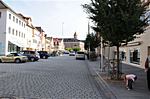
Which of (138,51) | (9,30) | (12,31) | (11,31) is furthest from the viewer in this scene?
(12,31)

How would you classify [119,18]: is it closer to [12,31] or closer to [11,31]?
[11,31]

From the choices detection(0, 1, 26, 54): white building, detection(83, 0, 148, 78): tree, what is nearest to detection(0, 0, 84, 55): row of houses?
detection(0, 1, 26, 54): white building

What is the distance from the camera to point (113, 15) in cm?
1534

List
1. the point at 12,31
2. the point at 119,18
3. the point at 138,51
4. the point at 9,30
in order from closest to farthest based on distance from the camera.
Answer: the point at 119,18 < the point at 138,51 < the point at 9,30 < the point at 12,31

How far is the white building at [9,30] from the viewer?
49.9 meters

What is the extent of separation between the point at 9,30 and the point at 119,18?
39863 millimetres

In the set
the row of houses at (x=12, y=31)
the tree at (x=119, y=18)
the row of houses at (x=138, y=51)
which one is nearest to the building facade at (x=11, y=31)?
the row of houses at (x=12, y=31)

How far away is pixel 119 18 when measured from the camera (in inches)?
605

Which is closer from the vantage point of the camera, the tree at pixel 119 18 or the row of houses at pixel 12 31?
the tree at pixel 119 18

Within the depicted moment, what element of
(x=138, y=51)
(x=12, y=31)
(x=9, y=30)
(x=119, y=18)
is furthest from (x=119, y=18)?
(x=12, y=31)

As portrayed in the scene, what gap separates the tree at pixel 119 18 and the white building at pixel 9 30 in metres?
36.3

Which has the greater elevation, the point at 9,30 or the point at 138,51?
the point at 9,30

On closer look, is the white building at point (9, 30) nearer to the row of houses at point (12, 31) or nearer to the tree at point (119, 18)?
the row of houses at point (12, 31)

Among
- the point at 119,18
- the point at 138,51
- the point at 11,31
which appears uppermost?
the point at 11,31
